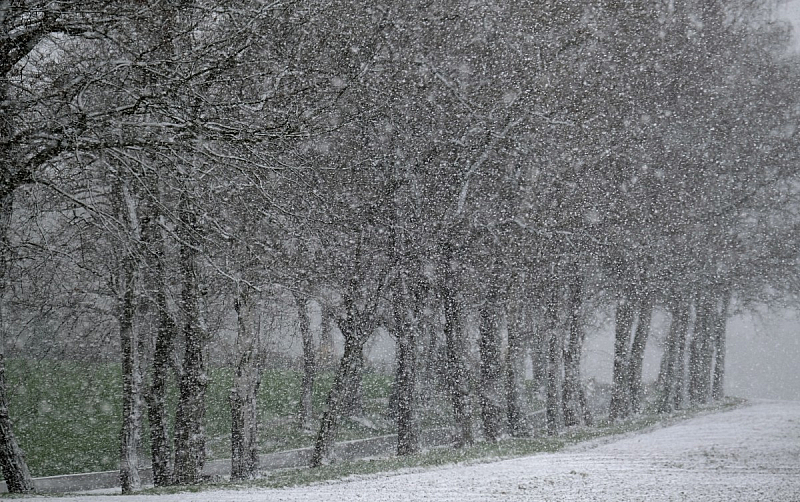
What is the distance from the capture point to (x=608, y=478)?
9508 mm

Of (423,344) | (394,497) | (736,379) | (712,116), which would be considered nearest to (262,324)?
(423,344)

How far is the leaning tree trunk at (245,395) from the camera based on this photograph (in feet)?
43.8

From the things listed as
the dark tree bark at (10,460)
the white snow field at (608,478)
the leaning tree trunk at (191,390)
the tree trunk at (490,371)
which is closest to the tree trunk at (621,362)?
the tree trunk at (490,371)

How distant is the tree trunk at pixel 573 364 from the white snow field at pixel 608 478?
5420mm

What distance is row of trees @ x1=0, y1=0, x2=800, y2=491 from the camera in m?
8.90

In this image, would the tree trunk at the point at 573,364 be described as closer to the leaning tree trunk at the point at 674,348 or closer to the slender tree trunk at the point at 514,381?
the slender tree trunk at the point at 514,381

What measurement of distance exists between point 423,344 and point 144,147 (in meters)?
12.8

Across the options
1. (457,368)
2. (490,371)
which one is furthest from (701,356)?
(457,368)

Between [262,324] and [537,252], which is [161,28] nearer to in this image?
[262,324]

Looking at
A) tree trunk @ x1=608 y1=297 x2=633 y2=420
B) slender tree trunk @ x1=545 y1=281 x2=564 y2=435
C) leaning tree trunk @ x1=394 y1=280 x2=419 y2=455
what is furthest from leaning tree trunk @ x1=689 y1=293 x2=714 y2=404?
leaning tree trunk @ x1=394 y1=280 x2=419 y2=455

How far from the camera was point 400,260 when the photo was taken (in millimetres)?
14977

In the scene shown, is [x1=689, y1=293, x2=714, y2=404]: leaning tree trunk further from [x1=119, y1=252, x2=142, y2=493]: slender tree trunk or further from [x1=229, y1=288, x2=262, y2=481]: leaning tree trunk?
[x1=119, y1=252, x2=142, y2=493]: slender tree trunk

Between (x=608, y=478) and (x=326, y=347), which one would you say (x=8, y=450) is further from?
(x=326, y=347)

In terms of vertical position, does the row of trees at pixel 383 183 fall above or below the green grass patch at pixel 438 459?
above
